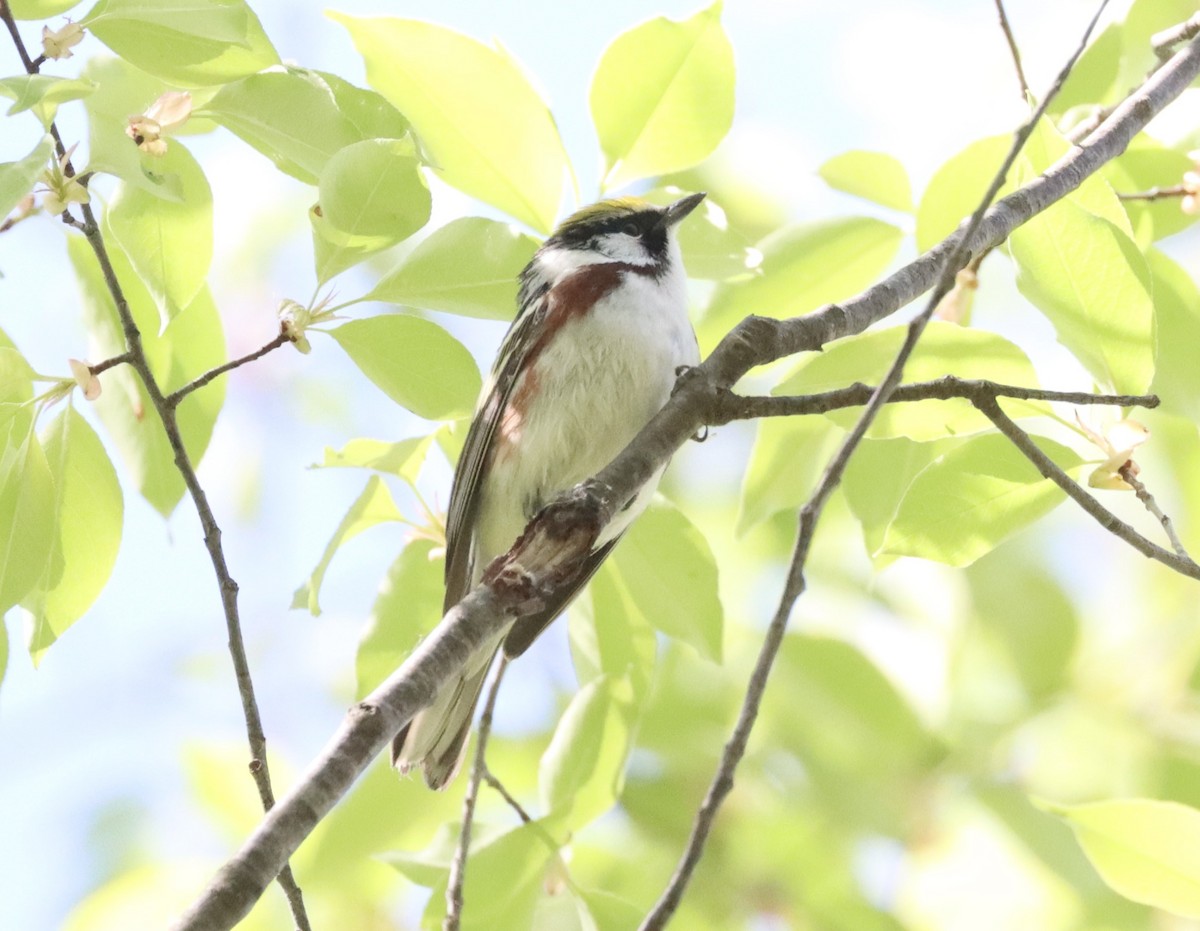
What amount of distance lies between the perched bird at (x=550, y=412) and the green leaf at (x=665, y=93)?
0.35 meters

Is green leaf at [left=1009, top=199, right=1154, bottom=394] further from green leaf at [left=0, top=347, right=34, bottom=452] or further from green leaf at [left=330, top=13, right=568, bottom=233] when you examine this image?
green leaf at [left=0, top=347, right=34, bottom=452]

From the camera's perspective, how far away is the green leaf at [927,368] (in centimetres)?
204

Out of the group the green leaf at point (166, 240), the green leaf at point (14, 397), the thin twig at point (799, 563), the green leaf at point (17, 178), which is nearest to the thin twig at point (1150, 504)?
the thin twig at point (799, 563)

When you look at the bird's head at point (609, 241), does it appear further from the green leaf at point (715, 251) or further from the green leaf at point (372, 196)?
the green leaf at point (372, 196)

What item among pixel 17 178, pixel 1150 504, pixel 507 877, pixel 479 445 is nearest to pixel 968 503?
pixel 1150 504

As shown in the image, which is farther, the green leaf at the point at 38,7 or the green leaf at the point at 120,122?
the green leaf at the point at 38,7

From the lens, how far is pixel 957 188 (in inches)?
91.1

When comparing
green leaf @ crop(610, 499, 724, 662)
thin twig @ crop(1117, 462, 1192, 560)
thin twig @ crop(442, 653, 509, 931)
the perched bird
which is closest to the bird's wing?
the perched bird

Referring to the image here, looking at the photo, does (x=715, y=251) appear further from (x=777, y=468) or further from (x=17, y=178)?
(x=17, y=178)

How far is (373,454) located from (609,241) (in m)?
1.47

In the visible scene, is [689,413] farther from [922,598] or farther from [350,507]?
[922,598]

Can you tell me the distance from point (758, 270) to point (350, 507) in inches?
34.3

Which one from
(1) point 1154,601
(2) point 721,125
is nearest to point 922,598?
(1) point 1154,601

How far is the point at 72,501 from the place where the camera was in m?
2.01
